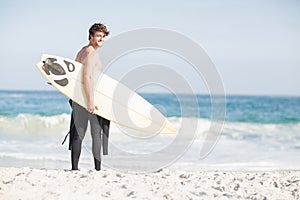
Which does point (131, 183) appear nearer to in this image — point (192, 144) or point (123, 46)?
point (123, 46)

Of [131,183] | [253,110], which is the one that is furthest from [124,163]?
[253,110]

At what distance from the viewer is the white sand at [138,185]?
3766mm

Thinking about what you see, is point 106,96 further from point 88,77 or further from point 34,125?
point 34,125

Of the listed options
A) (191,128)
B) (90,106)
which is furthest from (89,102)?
(191,128)

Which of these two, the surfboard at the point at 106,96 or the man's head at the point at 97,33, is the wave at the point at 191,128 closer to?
the surfboard at the point at 106,96

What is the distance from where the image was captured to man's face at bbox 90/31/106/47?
4429 mm

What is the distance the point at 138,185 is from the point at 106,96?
1.27 metres

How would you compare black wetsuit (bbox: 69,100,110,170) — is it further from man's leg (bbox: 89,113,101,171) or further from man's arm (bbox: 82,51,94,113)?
man's arm (bbox: 82,51,94,113)

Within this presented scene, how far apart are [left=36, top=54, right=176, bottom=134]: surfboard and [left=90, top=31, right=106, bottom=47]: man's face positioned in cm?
32

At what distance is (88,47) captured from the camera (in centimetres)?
448

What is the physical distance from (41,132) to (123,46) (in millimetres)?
6987

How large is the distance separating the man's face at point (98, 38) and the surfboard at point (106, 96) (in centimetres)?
32

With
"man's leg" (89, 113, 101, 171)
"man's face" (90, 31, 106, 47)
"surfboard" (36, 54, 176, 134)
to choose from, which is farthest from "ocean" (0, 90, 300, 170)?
"man's face" (90, 31, 106, 47)

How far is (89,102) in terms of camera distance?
14.5 ft
